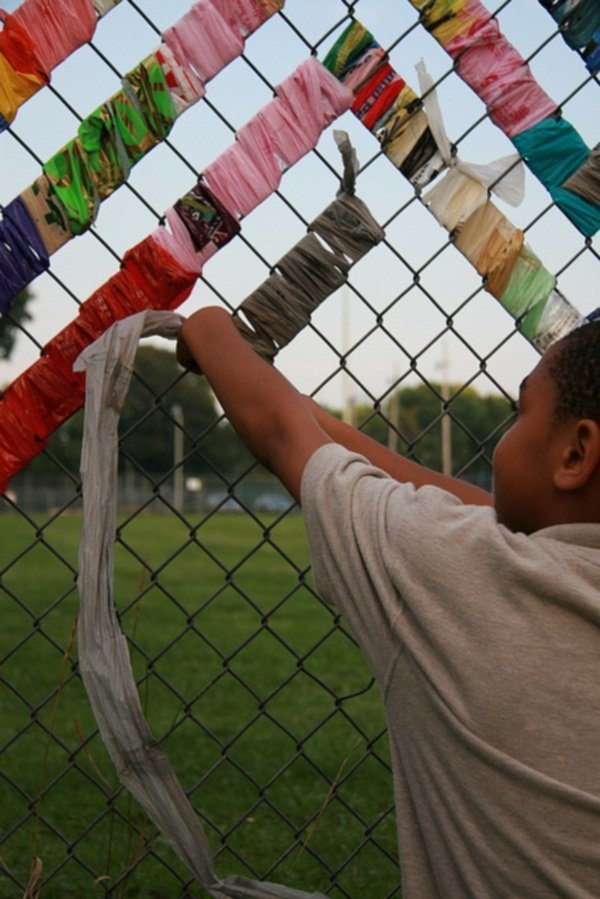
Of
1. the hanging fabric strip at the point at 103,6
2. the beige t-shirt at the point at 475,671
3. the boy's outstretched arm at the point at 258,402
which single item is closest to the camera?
the beige t-shirt at the point at 475,671

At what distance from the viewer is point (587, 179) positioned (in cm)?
230

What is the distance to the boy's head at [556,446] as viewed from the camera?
1.58 metres

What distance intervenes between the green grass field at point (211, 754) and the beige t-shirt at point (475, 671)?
2.03 feet

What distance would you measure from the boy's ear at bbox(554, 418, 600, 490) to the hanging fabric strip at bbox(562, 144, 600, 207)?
2.88ft

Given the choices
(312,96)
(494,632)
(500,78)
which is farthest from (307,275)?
(494,632)

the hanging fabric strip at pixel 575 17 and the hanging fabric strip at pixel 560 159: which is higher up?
the hanging fabric strip at pixel 575 17

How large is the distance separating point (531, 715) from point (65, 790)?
3.77 metres

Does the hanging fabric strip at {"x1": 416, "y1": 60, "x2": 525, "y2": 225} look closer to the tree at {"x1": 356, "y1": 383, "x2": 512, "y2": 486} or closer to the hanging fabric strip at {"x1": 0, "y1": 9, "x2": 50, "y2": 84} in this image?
the hanging fabric strip at {"x1": 0, "y1": 9, "x2": 50, "y2": 84}

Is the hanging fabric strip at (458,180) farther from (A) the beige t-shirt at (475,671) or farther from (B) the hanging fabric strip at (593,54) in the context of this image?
(A) the beige t-shirt at (475,671)

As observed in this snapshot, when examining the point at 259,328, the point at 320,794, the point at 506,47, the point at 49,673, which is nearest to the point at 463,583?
the point at 259,328

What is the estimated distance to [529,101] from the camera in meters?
2.27

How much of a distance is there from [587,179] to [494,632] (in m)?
1.12

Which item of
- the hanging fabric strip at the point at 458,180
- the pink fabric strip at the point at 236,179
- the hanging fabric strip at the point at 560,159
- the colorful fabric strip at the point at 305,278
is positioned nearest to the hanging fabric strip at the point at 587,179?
the hanging fabric strip at the point at 560,159

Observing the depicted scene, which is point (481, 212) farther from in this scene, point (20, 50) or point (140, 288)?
point (20, 50)
